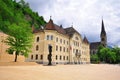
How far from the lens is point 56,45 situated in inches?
1799

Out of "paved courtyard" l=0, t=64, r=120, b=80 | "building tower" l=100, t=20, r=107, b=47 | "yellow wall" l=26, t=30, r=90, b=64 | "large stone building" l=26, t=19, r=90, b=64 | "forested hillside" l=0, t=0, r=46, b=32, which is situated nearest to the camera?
"paved courtyard" l=0, t=64, r=120, b=80

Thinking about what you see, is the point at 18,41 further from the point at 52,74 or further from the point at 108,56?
the point at 108,56

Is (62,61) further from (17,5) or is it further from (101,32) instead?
(101,32)

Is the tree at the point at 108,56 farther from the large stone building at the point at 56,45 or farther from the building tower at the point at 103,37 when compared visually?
the building tower at the point at 103,37

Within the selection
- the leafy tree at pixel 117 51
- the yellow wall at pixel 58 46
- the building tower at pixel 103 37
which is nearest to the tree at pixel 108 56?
the leafy tree at pixel 117 51

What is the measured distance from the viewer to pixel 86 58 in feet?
211

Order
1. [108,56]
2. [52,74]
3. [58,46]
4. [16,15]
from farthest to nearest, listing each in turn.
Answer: [108,56]
[16,15]
[58,46]
[52,74]

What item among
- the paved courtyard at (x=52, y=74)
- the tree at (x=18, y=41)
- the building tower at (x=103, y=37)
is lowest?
the paved courtyard at (x=52, y=74)

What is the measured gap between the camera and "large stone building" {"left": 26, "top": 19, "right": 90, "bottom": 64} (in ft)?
144

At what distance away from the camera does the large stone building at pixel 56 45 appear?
144 ft

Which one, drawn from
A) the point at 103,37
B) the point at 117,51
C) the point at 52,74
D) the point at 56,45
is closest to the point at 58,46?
the point at 56,45

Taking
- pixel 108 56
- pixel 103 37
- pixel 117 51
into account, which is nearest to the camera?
pixel 108 56

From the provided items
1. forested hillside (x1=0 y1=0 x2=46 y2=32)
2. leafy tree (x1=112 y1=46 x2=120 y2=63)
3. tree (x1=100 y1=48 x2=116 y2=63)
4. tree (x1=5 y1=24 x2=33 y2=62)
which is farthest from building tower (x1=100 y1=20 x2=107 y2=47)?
tree (x1=5 y1=24 x2=33 y2=62)

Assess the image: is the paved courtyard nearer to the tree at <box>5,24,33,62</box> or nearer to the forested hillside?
the tree at <box>5,24,33,62</box>
